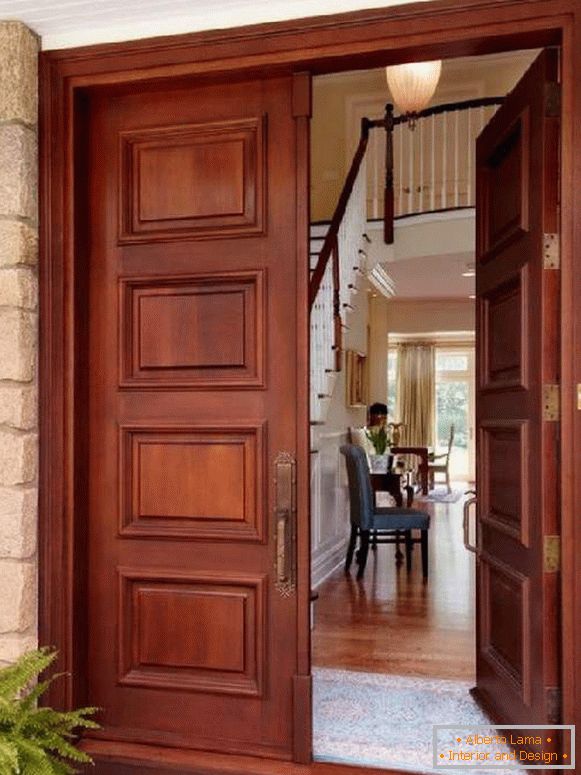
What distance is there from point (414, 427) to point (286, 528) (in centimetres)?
1174

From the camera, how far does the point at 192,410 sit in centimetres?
265

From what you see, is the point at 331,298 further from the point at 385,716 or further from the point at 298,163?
the point at 385,716

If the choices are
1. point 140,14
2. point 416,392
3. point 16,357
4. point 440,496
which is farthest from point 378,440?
point 416,392

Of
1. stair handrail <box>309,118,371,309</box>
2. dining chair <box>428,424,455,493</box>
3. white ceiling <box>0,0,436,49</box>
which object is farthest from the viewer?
dining chair <box>428,424,455,493</box>

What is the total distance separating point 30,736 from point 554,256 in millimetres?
2113

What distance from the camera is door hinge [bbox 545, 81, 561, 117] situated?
7.60 feet

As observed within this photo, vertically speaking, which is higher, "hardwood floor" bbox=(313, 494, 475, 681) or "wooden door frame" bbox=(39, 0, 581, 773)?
"wooden door frame" bbox=(39, 0, 581, 773)

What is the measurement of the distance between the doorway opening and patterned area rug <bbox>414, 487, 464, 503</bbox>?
1.2 inches

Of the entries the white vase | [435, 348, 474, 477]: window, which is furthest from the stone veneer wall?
[435, 348, 474, 477]: window

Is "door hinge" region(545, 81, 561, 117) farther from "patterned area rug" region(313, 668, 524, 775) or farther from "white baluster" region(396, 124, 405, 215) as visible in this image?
"white baluster" region(396, 124, 405, 215)

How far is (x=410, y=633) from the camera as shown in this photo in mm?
4141

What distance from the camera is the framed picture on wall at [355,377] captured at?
22.8 ft

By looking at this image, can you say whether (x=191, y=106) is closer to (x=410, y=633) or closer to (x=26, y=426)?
(x=26, y=426)

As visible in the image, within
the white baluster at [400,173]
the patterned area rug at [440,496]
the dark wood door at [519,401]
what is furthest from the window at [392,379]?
the dark wood door at [519,401]
